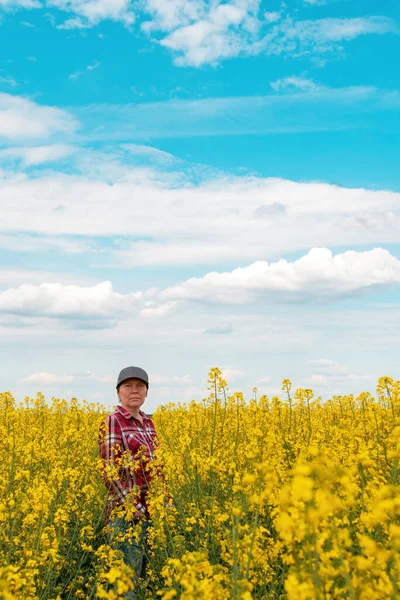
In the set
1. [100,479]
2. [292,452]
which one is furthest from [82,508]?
[292,452]

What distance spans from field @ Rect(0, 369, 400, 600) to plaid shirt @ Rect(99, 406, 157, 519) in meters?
0.22

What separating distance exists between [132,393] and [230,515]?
4.78 ft

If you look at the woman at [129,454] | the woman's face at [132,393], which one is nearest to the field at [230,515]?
the woman at [129,454]

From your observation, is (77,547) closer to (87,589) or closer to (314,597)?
(87,589)

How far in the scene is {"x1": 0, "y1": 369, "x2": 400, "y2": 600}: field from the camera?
2.17m

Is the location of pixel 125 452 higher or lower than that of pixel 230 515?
higher

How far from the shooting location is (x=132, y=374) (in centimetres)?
521

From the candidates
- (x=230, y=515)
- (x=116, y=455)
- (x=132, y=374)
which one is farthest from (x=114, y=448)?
(x=230, y=515)

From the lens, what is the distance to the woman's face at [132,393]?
205 inches

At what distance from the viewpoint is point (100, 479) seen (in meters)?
6.05

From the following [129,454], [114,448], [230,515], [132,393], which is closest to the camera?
[230,515]

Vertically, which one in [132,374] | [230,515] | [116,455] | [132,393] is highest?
[132,374]

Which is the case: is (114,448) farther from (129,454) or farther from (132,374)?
(132,374)

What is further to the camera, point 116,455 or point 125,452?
point 116,455
